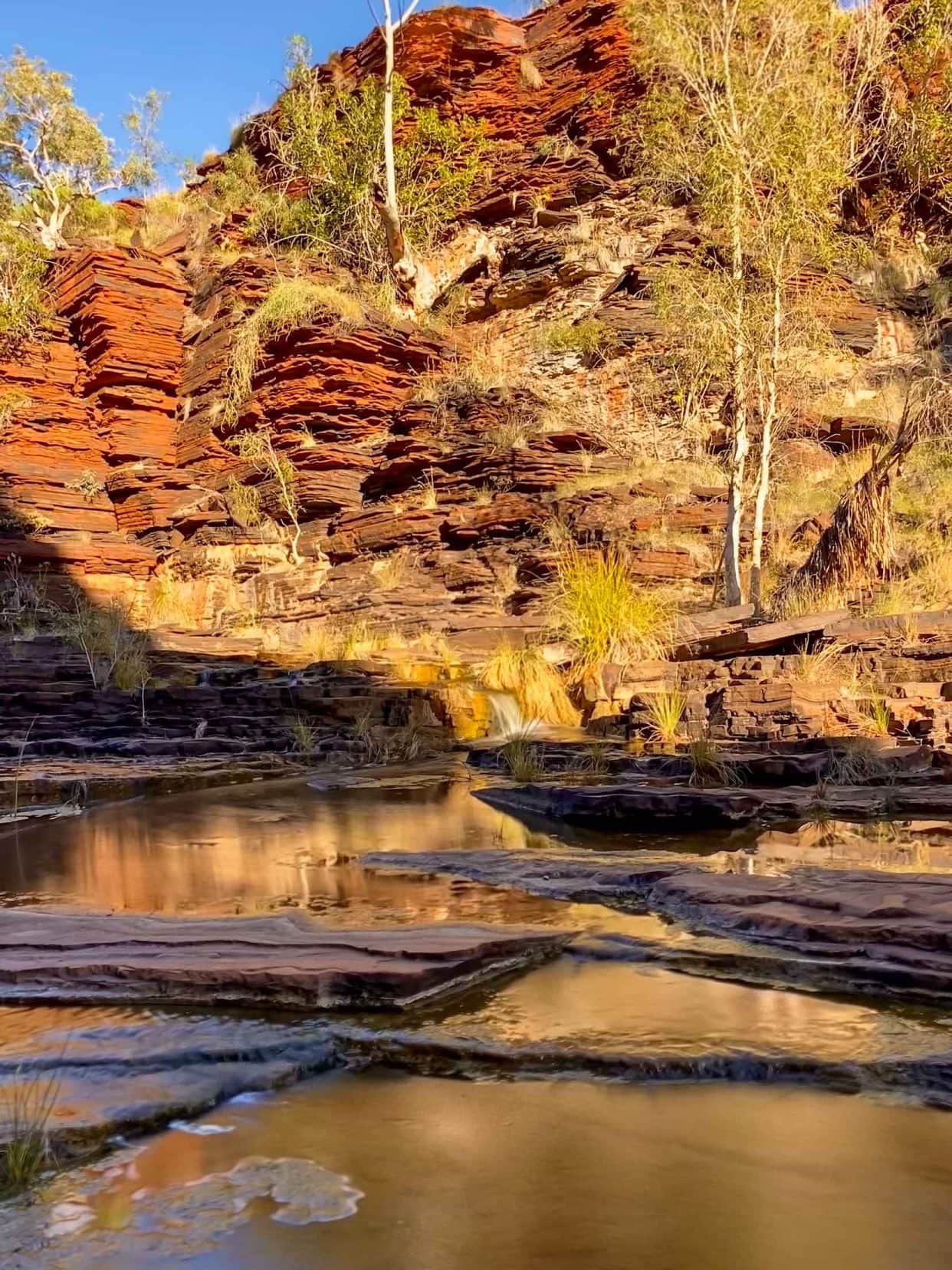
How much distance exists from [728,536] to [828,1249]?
11617mm

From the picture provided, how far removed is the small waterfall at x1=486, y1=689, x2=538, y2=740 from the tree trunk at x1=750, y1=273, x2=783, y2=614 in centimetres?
318

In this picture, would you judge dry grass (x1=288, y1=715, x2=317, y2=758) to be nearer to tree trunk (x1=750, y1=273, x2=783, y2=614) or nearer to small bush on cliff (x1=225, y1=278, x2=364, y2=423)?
tree trunk (x1=750, y1=273, x2=783, y2=614)

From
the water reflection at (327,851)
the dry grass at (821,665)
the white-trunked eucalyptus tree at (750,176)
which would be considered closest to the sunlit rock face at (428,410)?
the white-trunked eucalyptus tree at (750,176)

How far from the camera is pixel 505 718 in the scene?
10281 millimetres

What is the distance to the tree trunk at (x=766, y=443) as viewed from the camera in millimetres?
12078

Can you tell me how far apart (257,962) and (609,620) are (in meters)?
7.95

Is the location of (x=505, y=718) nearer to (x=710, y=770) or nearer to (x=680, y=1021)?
(x=710, y=770)

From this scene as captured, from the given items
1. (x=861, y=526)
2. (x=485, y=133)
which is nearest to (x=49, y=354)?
(x=485, y=133)

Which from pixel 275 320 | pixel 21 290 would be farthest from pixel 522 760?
pixel 21 290

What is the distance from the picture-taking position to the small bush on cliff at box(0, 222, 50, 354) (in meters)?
19.9

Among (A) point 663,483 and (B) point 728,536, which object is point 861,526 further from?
(A) point 663,483

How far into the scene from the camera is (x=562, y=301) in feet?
72.4

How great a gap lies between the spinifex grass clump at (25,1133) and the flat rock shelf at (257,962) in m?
0.68

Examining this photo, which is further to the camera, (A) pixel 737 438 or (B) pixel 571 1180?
(A) pixel 737 438
